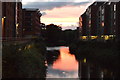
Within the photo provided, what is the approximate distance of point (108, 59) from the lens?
41.2 metres

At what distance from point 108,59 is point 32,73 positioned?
23.8 meters

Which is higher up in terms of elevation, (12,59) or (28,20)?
(28,20)

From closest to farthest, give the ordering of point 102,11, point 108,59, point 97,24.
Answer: point 108,59, point 102,11, point 97,24

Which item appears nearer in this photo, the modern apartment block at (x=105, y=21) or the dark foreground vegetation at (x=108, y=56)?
the dark foreground vegetation at (x=108, y=56)

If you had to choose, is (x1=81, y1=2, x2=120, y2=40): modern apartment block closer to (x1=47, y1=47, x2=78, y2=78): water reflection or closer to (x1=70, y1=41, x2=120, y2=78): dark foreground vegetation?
(x1=70, y1=41, x2=120, y2=78): dark foreground vegetation

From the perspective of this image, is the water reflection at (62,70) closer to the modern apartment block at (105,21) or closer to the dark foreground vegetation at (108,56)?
the dark foreground vegetation at (108,56)

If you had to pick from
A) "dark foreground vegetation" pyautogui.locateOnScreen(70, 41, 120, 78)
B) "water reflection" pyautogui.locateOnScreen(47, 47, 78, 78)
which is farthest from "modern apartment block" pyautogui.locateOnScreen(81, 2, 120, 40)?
"water reflection" pyautogui.locateOnScreen(47, 47, 78, 78)

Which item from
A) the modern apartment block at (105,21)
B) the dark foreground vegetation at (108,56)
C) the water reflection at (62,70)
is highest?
the modern apartment block at (105,21)

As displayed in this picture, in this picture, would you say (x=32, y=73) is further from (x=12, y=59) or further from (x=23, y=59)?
(x=12, y=59)

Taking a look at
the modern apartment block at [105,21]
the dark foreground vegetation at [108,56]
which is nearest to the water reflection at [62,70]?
the dark foreground vegetation at [108,56]

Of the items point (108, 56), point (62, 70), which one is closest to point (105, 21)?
point (108, 56)

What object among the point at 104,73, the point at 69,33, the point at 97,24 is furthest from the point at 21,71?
the point at 69,33

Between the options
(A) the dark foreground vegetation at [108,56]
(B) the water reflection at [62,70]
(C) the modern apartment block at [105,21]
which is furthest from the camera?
(C) the modern apartment block at [105,21]

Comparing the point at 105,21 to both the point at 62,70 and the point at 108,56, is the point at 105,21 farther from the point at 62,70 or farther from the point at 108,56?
the point at 62,70
